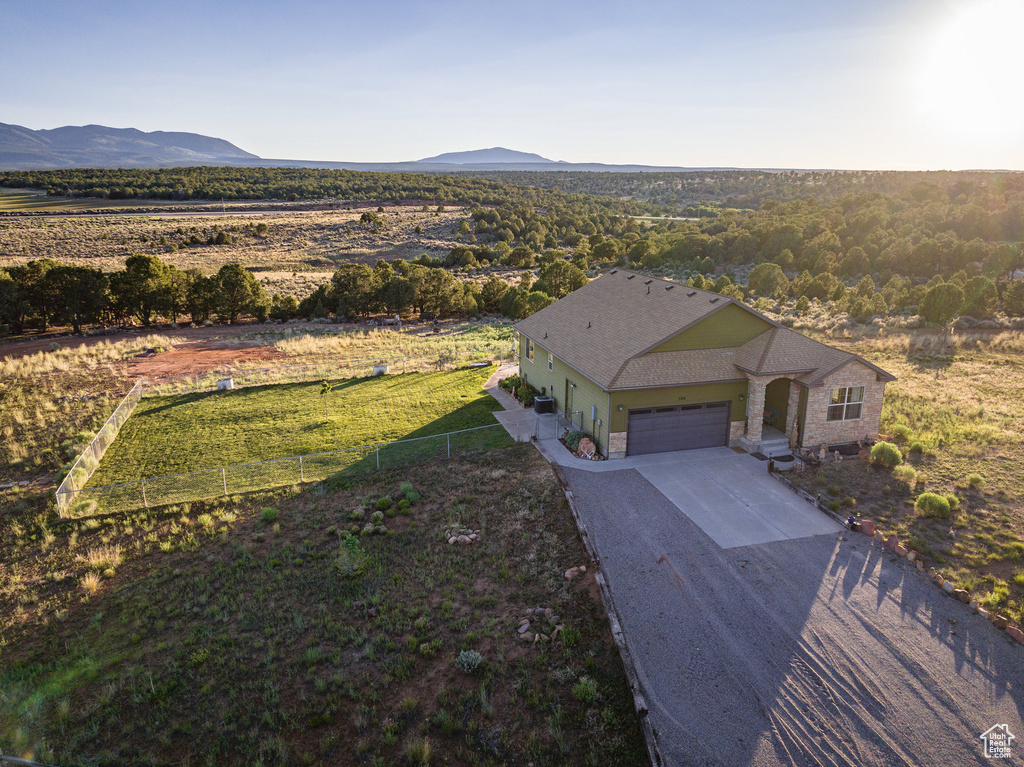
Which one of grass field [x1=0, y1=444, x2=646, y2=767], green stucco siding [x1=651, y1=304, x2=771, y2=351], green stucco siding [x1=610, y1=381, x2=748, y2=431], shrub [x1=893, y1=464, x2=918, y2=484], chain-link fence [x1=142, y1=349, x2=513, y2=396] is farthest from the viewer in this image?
chain-link fence [x1=142, y1=349, x2=513, y2=396]

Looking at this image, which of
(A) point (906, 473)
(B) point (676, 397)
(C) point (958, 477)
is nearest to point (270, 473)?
(B) point (676, 397)

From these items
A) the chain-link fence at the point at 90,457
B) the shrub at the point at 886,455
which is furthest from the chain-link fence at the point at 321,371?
the shrub at the point at 886,455

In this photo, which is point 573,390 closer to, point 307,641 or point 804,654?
point 804,654

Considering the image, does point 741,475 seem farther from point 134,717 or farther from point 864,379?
point 134,717

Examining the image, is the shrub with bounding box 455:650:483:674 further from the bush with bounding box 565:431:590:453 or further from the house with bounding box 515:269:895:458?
the bush with bounding box 565:431:590:453

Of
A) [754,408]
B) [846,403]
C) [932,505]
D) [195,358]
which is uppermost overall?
[846,403]

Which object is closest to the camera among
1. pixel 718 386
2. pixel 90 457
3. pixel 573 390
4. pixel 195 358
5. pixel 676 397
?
pixel 676 397

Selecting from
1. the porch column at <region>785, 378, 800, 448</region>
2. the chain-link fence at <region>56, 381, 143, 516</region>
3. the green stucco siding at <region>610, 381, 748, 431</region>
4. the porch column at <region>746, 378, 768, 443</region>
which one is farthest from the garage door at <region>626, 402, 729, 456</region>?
the chain-link fence at <region>56, 381, 143, 516</region>

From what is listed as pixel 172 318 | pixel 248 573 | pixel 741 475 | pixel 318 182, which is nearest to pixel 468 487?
pixel 248 573
